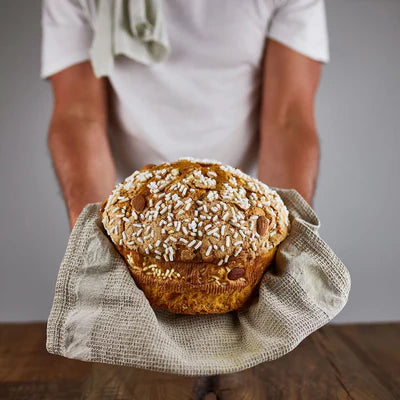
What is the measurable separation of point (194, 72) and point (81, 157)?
53 cm

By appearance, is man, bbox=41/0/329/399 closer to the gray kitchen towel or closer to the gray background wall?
the gray background wall

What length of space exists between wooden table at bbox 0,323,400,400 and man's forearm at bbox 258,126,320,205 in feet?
1.67

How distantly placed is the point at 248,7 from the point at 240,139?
0.47 m

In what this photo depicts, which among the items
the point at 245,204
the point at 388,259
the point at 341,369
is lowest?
the point at 388,259

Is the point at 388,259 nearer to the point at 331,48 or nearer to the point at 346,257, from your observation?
the point at 346,257

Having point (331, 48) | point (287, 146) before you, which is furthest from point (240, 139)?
point (331, 48)

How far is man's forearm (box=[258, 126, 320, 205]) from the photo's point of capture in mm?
1553

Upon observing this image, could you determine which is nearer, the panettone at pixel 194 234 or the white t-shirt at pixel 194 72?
the panettone at pixel 194 234

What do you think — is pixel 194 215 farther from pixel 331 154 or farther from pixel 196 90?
pixel 331 154

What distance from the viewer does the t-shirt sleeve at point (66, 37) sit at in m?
1.85

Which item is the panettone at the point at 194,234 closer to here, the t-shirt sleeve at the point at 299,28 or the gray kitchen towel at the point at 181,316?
the gray kitchen towel at the point at 181,316

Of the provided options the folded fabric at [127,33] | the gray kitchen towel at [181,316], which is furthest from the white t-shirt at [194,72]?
the gray kitchen towel at [181,316]

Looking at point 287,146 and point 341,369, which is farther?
point 287,146

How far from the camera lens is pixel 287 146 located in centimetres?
173
